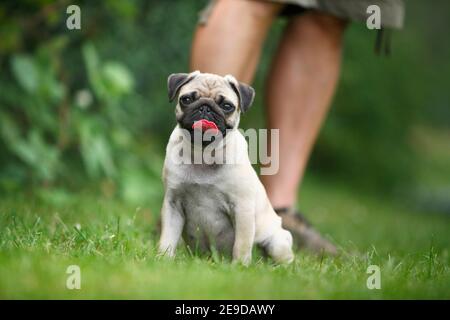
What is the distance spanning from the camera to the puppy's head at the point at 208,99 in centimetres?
262

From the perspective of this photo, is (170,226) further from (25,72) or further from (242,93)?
(25,72)

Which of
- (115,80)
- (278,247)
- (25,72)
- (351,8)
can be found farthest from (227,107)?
(25,72)

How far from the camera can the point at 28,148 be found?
15.1ft

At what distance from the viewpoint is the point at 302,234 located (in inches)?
138

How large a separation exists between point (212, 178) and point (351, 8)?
4.62 ft

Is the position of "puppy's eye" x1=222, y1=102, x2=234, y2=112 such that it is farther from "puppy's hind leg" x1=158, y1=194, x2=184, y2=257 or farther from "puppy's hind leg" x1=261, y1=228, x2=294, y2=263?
"puppy's hind leg" x1=261, y1=228, x2=294, y2=263

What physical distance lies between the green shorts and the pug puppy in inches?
32.6

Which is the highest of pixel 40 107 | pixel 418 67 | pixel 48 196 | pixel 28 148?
pixel 418 67

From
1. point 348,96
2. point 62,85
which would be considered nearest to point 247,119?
point 348,96

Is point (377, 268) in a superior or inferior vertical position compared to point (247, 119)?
inferior

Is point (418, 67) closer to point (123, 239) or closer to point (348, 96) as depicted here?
point (348, 96)

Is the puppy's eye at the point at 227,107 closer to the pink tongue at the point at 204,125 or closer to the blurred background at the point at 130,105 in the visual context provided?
the pink tongue at the point at 204,125

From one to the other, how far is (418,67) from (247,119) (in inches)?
104
